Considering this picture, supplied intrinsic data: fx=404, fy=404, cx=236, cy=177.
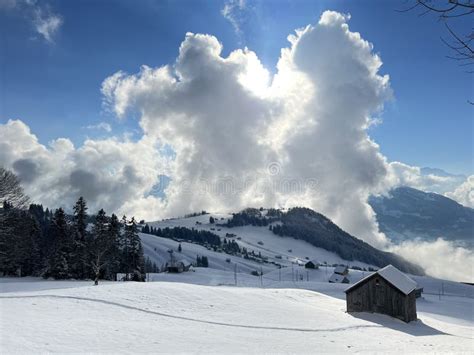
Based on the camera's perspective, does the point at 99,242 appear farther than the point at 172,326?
Yes

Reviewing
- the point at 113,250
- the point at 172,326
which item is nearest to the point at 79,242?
the point at 113,250

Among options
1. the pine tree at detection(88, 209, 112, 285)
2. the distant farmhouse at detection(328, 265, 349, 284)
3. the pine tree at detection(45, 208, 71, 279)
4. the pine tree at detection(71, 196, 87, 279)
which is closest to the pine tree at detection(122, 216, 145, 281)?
the pine tree at detection(88, 209, 112, 285)

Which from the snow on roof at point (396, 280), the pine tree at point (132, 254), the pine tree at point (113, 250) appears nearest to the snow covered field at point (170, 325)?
the snow on roof at point (396, 280)

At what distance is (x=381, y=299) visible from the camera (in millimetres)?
48250

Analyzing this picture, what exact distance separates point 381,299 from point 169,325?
111 feet

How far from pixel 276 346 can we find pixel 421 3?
17.4m

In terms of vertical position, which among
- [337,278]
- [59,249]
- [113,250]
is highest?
[59,249]

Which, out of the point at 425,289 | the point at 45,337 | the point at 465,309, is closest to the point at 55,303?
the point at 45,337

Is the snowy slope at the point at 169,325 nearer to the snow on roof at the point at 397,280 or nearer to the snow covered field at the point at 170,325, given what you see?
the snow covered field at the point at 170,325

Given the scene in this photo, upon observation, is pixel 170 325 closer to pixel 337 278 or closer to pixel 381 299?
pixel 381 299

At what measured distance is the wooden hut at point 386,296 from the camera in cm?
4662

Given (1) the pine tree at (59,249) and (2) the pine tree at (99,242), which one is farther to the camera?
(2) the pine tree at (99,242)

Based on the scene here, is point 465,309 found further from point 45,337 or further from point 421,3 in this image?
point 421,3

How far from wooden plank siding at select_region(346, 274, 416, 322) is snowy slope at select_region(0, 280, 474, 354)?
13585mm
